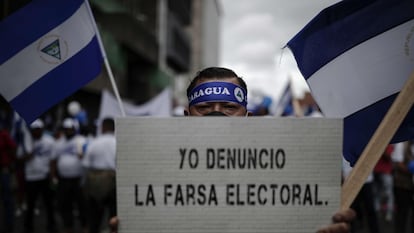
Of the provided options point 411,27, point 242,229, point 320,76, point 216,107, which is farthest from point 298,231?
point 411,27

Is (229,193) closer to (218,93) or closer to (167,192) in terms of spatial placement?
(167,192)

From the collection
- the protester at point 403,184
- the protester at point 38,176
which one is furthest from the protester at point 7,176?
the protester at point 403,184

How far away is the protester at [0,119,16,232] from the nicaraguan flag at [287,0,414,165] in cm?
628

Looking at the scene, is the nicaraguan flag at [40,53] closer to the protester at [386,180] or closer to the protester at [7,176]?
the protester at [7,176]

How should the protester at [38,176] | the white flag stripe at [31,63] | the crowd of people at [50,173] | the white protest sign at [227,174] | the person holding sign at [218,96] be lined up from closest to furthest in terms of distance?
1. the white protest sign at [227,174]
2. the person holding sign at [218,96]
3. the white flag stripe at [31,63]
4. the crowd of people at [50,173]
5. the protester at [38,176]

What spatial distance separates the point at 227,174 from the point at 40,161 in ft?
22.7

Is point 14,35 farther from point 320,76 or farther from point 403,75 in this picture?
point 403,75

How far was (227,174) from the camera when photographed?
1636 millimetres

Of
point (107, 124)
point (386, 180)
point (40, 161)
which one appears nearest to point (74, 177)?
point (40, 161)

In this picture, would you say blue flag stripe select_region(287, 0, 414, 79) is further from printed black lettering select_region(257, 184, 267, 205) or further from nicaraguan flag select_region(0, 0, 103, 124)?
nicaraguan flag select_region(0, 0, 103, 124)

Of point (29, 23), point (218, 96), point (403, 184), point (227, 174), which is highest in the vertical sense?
point (29, 23)

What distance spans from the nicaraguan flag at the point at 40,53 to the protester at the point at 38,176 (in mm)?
5361

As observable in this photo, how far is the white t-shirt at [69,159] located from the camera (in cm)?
770

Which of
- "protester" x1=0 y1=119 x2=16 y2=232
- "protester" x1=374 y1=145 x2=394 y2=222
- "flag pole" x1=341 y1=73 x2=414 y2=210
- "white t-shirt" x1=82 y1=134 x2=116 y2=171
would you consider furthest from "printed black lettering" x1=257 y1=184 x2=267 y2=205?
"protester" x1=374 y1=145 x2=394 y2=222
